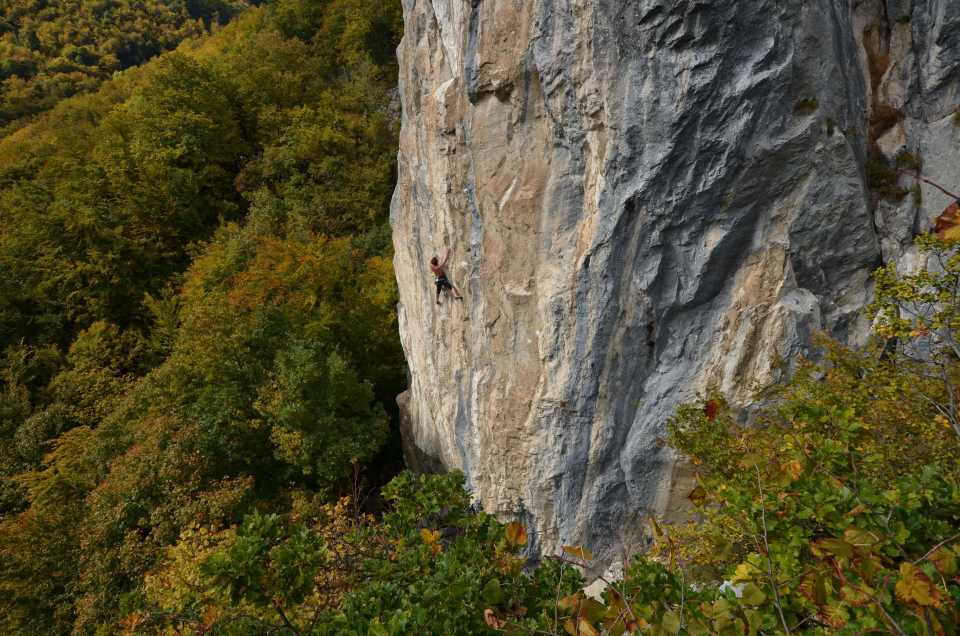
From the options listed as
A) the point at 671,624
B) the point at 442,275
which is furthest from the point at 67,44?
the point at 671,624

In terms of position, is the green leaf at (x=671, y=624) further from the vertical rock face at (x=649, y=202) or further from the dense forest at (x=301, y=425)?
the vertical rock face at (x=649, y=202)

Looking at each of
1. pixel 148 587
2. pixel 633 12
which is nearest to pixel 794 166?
pixel 633 12

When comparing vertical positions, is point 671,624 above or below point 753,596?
below

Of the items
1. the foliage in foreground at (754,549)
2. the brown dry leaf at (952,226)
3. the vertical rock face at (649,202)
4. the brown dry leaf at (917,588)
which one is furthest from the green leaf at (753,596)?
the vertical rock face at (649,202)

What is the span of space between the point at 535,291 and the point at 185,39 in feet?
196

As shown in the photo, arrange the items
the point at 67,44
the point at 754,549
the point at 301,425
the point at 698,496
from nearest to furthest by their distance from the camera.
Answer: the point at 754,549, the point at 698,496, the point at 301,425, the point at 67,44

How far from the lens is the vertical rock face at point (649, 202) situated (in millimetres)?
7383

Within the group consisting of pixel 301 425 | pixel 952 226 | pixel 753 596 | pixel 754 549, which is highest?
pixel 952 226

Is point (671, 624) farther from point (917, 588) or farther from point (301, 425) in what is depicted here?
point (301, 425)

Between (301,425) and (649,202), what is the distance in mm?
11431

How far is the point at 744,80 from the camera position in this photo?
7.23m

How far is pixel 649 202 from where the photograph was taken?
26.2ft

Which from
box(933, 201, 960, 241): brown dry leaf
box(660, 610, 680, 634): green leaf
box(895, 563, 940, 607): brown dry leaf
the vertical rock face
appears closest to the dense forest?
box(895, 563, 940, 607): brown dry leaf

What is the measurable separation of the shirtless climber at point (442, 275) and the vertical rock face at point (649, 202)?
1.05m
